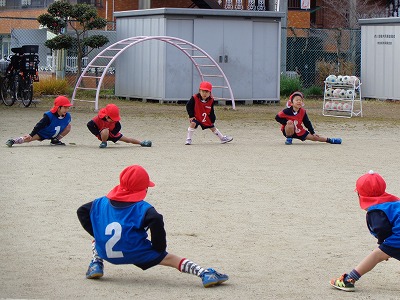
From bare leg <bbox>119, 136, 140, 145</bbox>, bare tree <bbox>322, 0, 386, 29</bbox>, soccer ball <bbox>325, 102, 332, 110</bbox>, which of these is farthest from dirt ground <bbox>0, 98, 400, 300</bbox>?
bare tree <bbox>322, 0, 386, 29</bbox>

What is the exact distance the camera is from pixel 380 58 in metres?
31.0

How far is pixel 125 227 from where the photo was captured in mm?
6602

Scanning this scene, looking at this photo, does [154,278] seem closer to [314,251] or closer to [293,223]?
[314,251]

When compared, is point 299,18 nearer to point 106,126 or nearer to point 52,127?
point 106,126

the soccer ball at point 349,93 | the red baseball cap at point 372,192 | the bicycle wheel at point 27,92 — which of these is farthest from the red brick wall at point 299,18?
the red baseball cap at point 372,192

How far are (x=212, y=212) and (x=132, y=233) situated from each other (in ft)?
9.46

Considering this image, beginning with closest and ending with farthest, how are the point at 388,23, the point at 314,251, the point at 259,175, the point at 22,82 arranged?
the point at 314,251 → the point at 259,175 → the point at 22,82 → the point at 388,23

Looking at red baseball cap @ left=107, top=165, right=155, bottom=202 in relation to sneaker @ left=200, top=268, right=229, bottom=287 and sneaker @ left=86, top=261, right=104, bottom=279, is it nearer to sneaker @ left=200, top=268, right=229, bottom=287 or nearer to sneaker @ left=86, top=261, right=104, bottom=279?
sneaker @ left=86, top=261, right=104, bottom=279

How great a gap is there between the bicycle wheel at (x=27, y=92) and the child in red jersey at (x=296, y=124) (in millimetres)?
8979

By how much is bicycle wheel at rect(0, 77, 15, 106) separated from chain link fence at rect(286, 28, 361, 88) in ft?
40.9

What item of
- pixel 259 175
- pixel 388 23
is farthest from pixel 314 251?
pixel 388 23

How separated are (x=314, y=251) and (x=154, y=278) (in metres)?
1.53

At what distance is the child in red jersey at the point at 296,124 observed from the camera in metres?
16.5

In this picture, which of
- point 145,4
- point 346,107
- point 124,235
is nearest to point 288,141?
point 346,107
